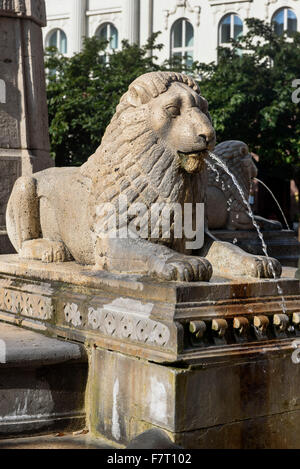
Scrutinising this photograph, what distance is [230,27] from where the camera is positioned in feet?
107

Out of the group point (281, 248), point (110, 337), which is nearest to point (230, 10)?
point (281, 248)

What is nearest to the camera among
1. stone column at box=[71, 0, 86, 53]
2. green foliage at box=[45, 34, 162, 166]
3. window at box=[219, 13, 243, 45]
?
green foliage at box=[45, 34, 162, 166]

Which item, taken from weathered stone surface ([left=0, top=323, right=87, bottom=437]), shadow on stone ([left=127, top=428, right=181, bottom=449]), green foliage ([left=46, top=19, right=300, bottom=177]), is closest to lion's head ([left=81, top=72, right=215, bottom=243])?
weathered stone surface ([left=0, top=323, right=87, bottom=437])

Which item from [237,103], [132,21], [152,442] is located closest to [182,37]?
[132,21]

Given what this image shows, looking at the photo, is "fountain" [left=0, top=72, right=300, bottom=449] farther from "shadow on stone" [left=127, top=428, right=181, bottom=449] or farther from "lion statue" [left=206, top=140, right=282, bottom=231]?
"lion statue" [left=206, top=140, right=282, bottom=231]

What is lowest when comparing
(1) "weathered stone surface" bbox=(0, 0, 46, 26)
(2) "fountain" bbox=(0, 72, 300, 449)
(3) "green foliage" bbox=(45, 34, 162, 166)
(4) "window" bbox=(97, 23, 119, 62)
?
(2) "fountain" bbox=(0, 72, 300, 449)

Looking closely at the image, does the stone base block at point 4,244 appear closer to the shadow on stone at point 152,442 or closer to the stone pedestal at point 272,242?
the stone pedestal at point 272,242

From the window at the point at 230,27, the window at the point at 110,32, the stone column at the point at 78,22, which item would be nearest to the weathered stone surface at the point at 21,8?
the window at the point at 230,27

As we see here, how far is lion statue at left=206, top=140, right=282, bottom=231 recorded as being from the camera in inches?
324

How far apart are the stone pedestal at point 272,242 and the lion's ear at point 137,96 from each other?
384cm

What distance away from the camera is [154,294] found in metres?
3.60

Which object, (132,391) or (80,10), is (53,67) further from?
(132,391)

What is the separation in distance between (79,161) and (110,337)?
1668cm

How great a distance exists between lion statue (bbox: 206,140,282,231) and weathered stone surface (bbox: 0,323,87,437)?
4439 millimetres
